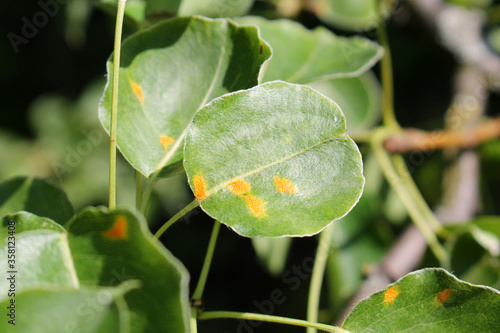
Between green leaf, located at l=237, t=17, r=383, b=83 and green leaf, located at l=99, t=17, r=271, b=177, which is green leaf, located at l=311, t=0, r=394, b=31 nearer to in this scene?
green leaf, located at l=237, t=17, r=383, b=83

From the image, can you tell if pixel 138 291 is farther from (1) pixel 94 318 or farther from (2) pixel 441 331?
(2) pixel 441 331

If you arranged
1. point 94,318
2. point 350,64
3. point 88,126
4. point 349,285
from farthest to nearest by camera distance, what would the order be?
point 88,126
point 349,285
point 350,64
point 94,318

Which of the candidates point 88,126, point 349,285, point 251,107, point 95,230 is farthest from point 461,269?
point 88,126

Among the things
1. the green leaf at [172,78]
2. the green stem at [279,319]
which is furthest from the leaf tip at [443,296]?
the green leaf at [172,78]

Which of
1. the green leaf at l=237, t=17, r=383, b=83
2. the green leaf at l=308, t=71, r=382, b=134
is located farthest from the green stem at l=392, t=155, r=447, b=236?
the green leaf at l=237, t=17, r=383, b=83

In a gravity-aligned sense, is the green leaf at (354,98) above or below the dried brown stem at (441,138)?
above

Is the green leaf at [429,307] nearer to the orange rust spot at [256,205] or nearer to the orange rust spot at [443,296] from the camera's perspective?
the orange rust spot at [443,296]

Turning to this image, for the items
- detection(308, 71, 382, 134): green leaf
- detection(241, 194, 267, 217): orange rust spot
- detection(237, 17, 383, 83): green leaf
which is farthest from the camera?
detection(308, 71, 382, 134): green leaf
